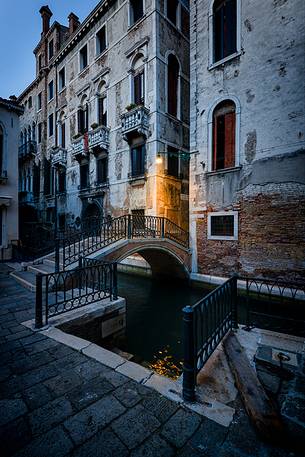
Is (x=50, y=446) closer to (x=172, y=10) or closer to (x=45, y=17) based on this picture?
(x=172, y=10)

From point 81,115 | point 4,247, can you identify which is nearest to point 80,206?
point 4,247

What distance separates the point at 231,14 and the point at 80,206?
45.4 feet

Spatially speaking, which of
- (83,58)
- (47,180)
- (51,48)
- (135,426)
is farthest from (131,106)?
(51,48)

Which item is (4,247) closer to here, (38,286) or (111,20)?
(38,286)

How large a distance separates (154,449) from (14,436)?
1226mm

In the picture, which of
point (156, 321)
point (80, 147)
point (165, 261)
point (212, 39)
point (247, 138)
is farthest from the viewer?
point (80, 147)

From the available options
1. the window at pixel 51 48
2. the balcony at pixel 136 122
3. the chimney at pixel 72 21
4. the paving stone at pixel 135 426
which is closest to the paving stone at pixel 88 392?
the paving stone at pixel 135 426

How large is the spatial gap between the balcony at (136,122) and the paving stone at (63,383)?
1149 centimetres

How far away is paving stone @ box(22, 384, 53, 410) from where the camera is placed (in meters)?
2.25

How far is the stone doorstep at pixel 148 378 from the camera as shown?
2090mm

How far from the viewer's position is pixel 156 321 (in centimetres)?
746

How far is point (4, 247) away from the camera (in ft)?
38.5

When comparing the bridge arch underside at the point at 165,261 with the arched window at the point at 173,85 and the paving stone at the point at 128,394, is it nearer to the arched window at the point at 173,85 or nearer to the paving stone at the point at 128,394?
the paving stone at the point at 128,394

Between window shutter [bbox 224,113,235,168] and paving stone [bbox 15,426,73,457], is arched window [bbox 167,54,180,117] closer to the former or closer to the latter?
window shutter [bbox 224,113,235,168]
